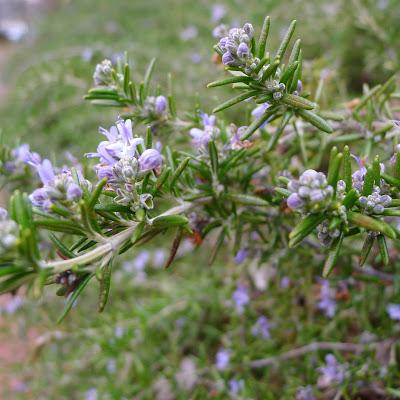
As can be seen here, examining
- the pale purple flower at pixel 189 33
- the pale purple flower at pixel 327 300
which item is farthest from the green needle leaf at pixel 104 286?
the pale purple flower at pixel 189 33

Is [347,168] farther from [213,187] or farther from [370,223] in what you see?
[213,187]

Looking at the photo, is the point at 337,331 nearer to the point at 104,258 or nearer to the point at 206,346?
the point at 206,346

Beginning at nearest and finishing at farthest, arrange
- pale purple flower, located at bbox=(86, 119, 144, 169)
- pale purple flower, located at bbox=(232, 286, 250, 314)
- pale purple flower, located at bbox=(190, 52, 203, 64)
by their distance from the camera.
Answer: pale purple flower, located at bbox=(86, 119, 144, 169)
pale purple flower, located at bbox=(232, 286, 250, 314)
pale purple flower, located at bbox=(190, 52, 203, 64)

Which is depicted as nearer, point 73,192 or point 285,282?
point 73,192

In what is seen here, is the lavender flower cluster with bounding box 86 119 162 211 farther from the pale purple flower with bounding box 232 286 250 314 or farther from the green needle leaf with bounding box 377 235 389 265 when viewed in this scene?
the pale purple flower with bounding box 232 286 250 314

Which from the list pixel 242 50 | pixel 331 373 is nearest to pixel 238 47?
pixel 242 50

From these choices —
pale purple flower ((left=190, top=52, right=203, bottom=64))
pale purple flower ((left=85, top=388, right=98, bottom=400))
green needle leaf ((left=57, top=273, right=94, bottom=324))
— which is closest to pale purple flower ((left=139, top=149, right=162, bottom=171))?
green needle leaf ((left=57, top=273, right=94, bottom=324))
